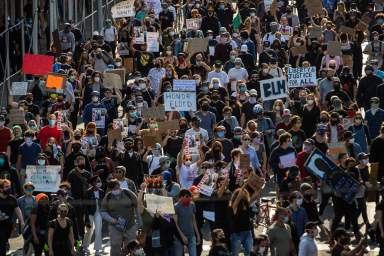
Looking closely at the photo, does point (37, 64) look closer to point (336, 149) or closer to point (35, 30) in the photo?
point (35, 30)

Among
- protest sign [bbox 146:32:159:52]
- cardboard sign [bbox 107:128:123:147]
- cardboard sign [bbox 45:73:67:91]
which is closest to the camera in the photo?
cardboard sign [bbox 107:128:123:147]

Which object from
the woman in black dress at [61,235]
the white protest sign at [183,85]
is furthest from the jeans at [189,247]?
the white protest sign at [183,85]

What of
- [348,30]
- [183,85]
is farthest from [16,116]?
[348,30]

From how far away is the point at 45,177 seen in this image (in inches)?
1101

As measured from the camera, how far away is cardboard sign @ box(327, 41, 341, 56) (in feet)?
117

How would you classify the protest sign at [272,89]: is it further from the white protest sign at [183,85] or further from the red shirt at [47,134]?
the red shirt at [47,134]

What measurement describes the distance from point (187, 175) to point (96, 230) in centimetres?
178

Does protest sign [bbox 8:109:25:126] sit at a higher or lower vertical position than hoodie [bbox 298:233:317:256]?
higher

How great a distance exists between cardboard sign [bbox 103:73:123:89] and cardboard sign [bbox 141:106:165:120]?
2.70 metres

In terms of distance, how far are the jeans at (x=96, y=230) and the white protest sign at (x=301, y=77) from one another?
24.3ft

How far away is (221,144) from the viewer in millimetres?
28672

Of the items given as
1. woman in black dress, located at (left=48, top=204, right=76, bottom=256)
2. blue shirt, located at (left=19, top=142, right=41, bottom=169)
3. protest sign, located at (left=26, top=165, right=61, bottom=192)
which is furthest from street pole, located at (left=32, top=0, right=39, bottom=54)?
woman in black dress, located at (left=48, top=204, right=76, bottom=256)

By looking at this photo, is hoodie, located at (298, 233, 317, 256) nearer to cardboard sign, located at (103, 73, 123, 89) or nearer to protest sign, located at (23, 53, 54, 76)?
cardboard sign, located at (103, 73, 123, 89)

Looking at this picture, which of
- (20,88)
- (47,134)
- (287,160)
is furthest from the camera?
(20,88)
